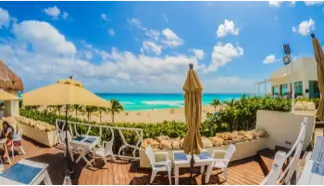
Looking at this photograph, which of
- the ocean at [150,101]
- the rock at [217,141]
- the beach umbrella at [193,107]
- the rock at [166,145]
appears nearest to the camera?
the beach umbrella at [193,107]

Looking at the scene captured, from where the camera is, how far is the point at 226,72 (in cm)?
6191

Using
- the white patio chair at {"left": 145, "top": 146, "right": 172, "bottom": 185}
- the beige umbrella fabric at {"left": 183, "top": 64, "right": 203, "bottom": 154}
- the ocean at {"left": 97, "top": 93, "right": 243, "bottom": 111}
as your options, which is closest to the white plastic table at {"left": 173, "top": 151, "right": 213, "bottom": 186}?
the white patio chair at {"left": 145, "top": 146, "right": 172, "bottom": 185}

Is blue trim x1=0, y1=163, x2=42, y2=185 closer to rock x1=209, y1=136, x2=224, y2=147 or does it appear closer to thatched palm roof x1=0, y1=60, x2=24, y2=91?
rock x1=209, y1=136, x2=224, y2=147

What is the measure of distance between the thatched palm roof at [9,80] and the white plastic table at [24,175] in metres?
10.3

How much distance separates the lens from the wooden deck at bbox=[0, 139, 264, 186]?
12.7 feet

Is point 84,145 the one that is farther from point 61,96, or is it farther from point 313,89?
point 313,89

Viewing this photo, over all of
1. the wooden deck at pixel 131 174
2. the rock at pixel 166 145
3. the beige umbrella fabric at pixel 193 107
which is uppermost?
the beige umbrella fabric at pixel 193 107

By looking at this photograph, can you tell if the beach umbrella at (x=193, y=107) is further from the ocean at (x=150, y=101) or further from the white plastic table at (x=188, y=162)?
the ocean at (x=150, y=101)

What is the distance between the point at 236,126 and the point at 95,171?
199 inches

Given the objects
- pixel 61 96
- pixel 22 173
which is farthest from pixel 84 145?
pixel 22 173

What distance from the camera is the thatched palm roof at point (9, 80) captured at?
1068cm

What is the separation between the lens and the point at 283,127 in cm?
540

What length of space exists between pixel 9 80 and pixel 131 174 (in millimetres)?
10983

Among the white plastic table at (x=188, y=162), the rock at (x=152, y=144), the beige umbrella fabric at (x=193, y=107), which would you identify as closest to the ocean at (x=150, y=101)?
the rock at (x=152, y=144)
